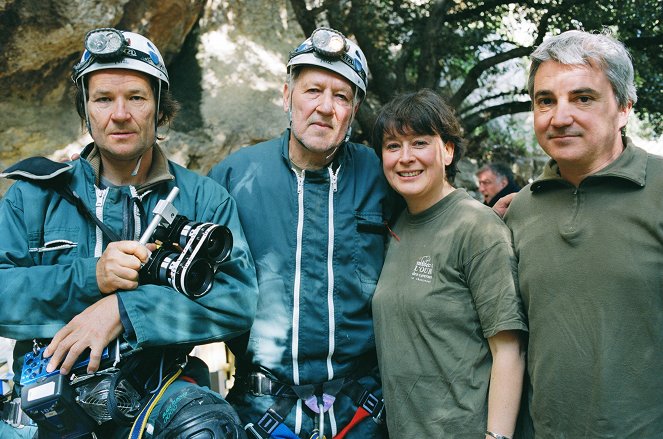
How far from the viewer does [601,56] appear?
2.73m

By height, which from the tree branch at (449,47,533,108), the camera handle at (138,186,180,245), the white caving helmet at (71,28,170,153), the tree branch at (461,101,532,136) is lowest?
the camera handle at (138,186,180,245)

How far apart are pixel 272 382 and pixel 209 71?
665 centimetres

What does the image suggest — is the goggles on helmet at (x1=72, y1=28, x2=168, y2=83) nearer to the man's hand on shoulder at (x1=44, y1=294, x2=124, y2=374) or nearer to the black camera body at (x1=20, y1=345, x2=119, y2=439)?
the man's hand on shoulder at (x1=44, y1=294, x2=124, y2=374)

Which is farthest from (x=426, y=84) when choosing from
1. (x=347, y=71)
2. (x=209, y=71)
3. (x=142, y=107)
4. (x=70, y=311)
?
(x=70, y=311)

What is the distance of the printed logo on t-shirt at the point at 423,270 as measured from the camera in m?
3.03

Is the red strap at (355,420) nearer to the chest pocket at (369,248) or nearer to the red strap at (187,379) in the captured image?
the chest pocket at (369,248)

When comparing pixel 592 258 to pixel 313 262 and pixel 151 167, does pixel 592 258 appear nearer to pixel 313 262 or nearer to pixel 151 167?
pixel 313 262

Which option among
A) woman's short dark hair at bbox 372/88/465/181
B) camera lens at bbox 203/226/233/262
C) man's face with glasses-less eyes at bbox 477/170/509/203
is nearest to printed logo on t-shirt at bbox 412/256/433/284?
woman's short dark hair at bbox 372/88/465/181

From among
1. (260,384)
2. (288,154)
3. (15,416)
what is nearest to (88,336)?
(15,416)

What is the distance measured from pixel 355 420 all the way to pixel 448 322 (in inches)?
31.4

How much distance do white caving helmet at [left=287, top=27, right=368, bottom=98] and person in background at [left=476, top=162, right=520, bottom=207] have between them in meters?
5.77

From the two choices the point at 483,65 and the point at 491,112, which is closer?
the point at 483,65

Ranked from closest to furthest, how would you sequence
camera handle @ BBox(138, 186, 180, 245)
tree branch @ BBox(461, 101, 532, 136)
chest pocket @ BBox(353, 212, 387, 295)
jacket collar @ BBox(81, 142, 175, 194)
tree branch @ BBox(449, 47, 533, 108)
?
1. camera handle @ BBox(138, 186, 180, 245)
2. jacket collar @ BBox(81, 142, 175, 194)
3. chest pocket @ BBox(353, 212, 387, 295)
4. tree branch @ BBox(449, 47, 533, 108)
5. tree branch @ BBox(461, 101, 532, 136)

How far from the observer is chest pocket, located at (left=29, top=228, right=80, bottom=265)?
2.89m
